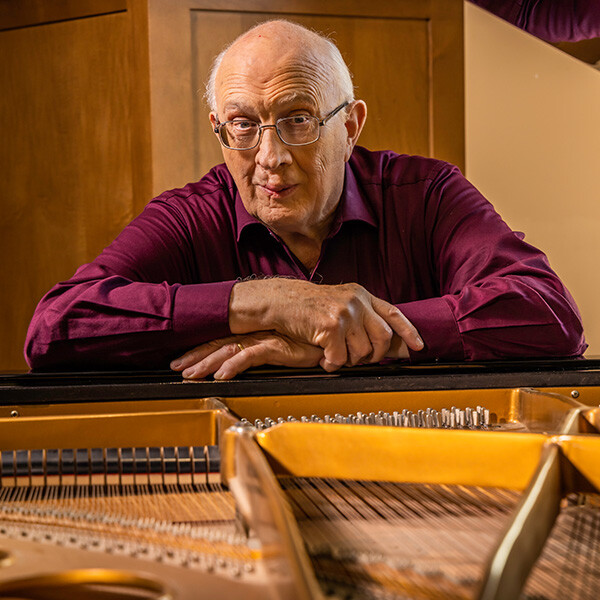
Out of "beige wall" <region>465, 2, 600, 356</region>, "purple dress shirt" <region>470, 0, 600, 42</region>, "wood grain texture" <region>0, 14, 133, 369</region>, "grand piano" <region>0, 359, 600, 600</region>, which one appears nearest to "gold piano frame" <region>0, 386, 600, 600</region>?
"grand piano" <region>0, 359, 600, 600</region>

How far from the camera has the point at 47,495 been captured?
1256 millimetres

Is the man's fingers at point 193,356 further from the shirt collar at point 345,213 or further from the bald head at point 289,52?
the bald head at point 289,52

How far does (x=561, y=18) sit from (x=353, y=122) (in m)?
0.80

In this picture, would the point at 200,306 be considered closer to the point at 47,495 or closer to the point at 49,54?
the point at 47,495

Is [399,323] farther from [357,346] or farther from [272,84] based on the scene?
[272,84]

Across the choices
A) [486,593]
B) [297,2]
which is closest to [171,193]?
[297,2]

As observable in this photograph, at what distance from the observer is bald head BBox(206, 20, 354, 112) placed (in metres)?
2.28

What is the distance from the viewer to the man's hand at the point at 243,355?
1.72 m

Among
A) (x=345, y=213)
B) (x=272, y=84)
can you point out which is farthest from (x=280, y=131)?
(x=345, y=213)

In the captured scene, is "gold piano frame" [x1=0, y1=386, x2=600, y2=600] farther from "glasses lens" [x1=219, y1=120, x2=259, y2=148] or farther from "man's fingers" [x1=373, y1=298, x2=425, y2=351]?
"glasses lens" [x1=219, y1=120, x2=259, y2=148]

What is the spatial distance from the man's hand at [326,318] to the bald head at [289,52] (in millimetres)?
759

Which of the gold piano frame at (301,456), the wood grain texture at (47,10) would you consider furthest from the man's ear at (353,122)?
the wood grain texture at (47,10)

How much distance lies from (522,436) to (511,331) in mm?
870

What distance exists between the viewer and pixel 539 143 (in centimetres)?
409
